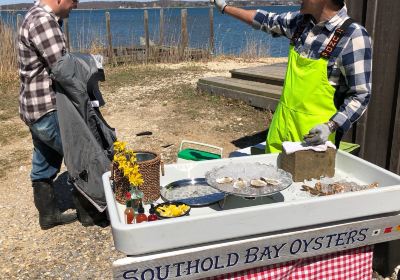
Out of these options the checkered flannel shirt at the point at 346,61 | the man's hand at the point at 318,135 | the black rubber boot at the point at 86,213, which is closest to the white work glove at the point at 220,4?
the checkered flannel shirt at the point at 346,61

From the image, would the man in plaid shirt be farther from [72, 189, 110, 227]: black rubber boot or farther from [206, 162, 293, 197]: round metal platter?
[206, 162, 293, 197]: round metal platter

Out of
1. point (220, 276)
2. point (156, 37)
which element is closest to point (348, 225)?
point (220, 276)

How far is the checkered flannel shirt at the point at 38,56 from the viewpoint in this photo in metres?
3.39

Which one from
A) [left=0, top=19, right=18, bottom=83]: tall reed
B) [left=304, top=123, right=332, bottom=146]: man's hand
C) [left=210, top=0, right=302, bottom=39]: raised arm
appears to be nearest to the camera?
[left=304, top=123, right=332, bottom=146]: man's hand

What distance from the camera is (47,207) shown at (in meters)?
4.16

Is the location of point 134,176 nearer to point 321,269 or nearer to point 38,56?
point 321,269

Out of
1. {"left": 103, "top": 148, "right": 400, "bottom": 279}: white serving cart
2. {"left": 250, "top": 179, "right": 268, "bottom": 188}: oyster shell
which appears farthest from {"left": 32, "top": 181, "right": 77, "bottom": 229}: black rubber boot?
{"left": 250, "top": 179, "right": 268, "bottom": 188}: oyster shell

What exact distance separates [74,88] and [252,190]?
1.90m

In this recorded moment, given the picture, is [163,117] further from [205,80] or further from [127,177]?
[127,177]

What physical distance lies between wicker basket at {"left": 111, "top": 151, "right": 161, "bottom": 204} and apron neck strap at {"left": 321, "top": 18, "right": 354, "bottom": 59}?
3.78ft

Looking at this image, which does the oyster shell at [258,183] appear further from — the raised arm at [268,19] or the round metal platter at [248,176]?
the raised arm at [268,19]

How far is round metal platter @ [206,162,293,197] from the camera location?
2.12 m

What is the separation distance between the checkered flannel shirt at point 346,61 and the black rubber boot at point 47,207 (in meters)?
2.63

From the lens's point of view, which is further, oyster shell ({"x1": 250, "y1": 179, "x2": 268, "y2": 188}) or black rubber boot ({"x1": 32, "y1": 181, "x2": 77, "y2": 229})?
black rubber boot ({"x1": 32, "y1": 181, "x2": 77, "y2": 229})
